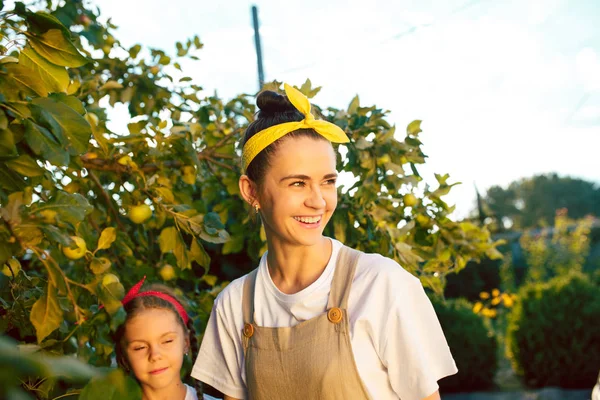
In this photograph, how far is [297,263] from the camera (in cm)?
161

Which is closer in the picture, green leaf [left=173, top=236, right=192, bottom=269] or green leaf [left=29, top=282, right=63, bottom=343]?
green leaf [left=29, top=282, right=63, bottom=343]

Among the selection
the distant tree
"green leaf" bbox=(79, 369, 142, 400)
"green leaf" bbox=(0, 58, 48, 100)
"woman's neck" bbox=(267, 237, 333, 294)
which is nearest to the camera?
"green leaf" bbox=(79, 369, 142, 400)

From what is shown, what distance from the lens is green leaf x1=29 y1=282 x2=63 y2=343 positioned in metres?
1.37

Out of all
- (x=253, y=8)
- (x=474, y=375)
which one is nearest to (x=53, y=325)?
(x=474, y=375)

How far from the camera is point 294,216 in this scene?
5.07 ft

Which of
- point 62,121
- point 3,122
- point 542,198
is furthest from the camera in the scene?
point 542,198

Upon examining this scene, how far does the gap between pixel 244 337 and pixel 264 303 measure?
96mm

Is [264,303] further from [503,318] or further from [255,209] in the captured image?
[503,318]

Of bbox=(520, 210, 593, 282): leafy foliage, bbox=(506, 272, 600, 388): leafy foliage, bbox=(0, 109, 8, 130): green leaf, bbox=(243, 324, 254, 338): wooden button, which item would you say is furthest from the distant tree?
bbox=(0, 109, 8, 130): green leaf

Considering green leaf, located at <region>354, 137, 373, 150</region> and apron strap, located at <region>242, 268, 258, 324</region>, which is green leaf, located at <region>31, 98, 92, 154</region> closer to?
apron strap, located at <region>242, 268, 258, 324</region>

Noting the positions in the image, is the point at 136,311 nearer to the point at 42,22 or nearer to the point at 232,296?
the point at 232,296

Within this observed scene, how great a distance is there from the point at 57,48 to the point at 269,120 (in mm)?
556

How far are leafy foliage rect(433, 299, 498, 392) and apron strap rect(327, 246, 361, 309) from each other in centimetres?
485

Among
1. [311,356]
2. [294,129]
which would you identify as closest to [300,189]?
[294,129]
